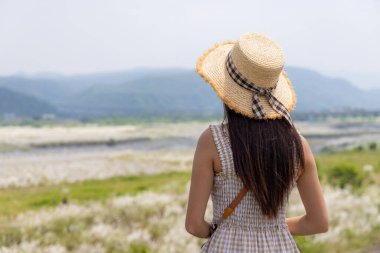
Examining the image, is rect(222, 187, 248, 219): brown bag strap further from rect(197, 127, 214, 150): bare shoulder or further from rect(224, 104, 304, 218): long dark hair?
rect(197, 127, 214, 150): bare shoulder

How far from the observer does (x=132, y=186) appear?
1991cm

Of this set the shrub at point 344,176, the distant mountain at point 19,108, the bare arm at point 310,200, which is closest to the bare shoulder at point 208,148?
the bare arm at point 310,200

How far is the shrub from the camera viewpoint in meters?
16.5

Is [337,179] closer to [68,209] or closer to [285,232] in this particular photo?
[68,209]

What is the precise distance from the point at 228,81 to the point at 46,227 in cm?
944

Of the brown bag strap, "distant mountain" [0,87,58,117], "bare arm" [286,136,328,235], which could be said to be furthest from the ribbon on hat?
"distant mountain" [0,87,58,117]

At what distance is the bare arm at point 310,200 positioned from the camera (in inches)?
87.9

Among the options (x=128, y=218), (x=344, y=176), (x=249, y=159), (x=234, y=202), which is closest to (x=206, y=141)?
(x=249, y=159)

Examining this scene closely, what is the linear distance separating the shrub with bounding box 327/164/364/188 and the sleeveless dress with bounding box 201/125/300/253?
1433 cm

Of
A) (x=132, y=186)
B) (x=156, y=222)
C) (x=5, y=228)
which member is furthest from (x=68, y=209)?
(x=132, y=186)

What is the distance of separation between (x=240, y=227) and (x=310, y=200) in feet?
1.05

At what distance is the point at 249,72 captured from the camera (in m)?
2.17

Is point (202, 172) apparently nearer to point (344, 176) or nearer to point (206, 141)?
point (206, 141)

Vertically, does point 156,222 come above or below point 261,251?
below
